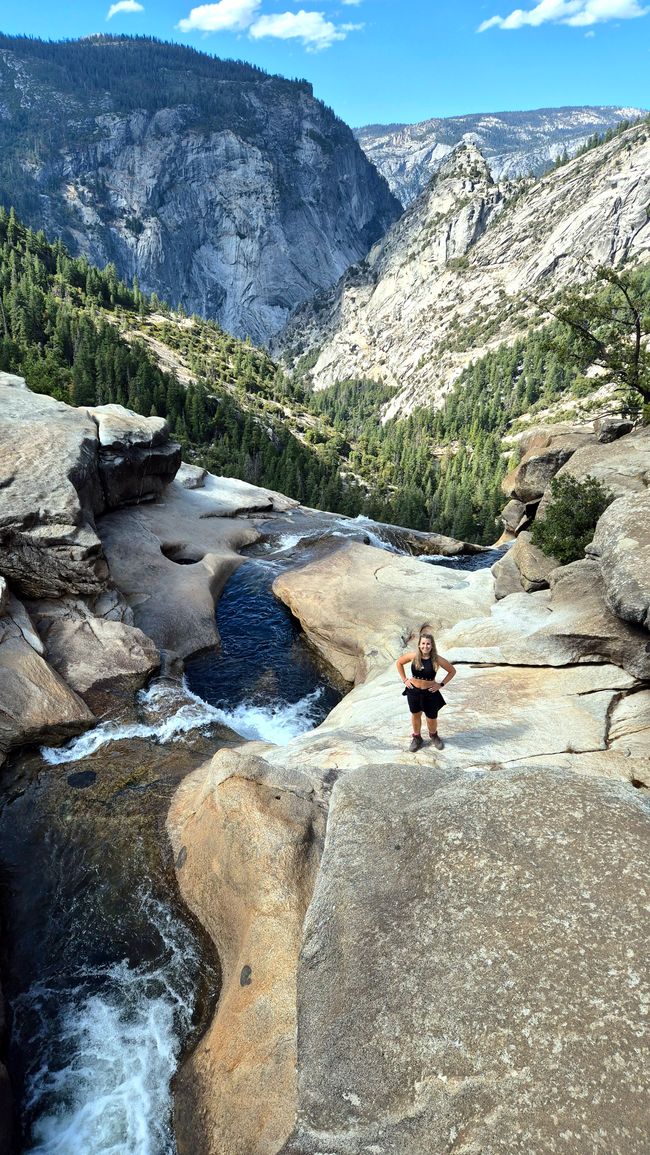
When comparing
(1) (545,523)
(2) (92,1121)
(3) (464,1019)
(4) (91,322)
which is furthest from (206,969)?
(4) (91,322)

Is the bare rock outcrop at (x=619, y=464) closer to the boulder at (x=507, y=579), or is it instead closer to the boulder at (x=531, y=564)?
the boulder at (x=531, y=564)

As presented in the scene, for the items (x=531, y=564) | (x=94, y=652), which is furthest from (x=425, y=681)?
(x=531, y=564)

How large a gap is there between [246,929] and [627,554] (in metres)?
12.9

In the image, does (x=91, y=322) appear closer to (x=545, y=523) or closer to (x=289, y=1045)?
(x=545, y=523)

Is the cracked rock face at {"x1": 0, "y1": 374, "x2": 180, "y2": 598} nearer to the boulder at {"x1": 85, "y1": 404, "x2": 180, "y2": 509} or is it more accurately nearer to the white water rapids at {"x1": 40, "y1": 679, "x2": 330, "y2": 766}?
the boulder at {"x1": 85, "y1": 404, "x2": 180, "y2": 509}

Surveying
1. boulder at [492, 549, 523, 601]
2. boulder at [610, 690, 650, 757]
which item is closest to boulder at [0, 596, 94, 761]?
boulder at [610, 690, 650, 757]

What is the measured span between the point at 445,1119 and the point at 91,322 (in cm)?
12053

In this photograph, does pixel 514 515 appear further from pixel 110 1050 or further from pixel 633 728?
pixel 110 1050

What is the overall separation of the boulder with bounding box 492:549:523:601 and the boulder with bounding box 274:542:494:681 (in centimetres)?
55

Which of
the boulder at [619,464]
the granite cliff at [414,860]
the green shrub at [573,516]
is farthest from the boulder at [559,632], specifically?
the boulder at [619,464]

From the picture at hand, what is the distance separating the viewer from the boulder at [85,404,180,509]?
105ft

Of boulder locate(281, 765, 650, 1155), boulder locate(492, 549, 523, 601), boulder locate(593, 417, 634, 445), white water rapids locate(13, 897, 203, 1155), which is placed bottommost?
white water rapids locate(13, 897, 203, 1155)

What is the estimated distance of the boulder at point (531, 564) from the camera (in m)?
26.0

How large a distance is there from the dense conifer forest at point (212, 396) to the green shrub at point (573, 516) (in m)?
49.0
